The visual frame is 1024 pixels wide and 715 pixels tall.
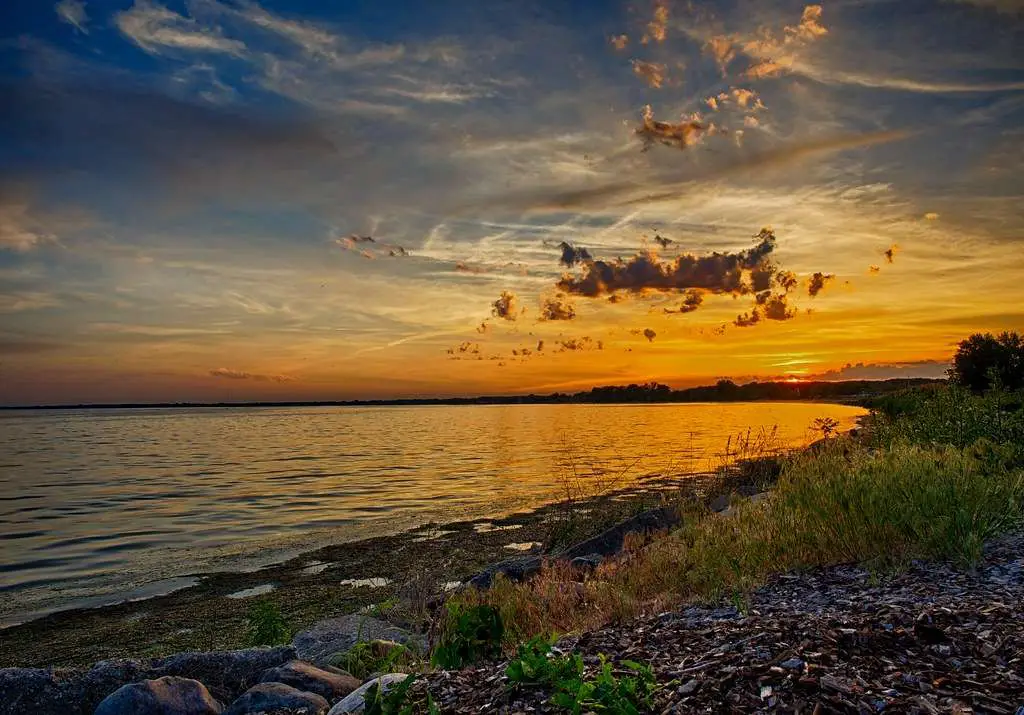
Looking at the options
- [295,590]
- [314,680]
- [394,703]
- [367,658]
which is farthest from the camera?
[295,590]

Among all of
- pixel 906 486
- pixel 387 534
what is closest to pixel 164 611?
pixel 387 534

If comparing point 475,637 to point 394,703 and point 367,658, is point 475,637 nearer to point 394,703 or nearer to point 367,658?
point 394,703

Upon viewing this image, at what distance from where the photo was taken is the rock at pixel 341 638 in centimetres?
793

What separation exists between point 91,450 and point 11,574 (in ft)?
153

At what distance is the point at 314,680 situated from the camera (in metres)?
5.80

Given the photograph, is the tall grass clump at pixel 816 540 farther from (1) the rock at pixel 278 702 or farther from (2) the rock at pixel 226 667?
(2) the rock at pixel 226 667

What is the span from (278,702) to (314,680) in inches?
22.8

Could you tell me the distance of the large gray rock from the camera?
618 centimetres

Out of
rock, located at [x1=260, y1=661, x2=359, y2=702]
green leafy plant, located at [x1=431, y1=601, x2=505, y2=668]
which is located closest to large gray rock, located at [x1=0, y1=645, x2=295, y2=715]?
rock, located at [x1=260, y1=661, x2=359, y2=702]

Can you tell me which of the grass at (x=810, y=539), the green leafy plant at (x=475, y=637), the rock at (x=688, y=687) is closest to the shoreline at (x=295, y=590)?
the grass at (x=810, y=539)

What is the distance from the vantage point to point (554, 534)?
18.4 metres

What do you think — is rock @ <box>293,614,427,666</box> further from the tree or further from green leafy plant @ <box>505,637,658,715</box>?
the tree

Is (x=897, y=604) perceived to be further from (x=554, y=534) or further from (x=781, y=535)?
(x=554, y=534)

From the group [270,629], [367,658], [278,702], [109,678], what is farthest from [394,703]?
[270,629]
